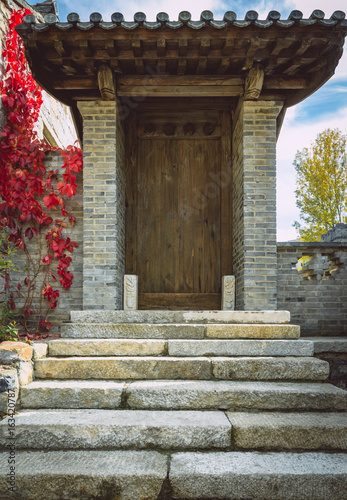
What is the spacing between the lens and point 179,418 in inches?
91.0

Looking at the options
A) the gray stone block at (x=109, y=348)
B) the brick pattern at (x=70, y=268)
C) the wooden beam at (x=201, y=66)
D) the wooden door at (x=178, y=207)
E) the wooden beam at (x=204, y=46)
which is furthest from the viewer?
the wooden door at (x=178, y=207)

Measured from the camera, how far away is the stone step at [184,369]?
2.76m

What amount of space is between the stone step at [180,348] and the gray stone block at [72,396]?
45 centimetres

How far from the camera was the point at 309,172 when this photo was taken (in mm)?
15445

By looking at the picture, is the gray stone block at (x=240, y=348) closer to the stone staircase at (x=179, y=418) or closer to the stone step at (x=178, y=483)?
the stone staircase at (x=179, y=418)

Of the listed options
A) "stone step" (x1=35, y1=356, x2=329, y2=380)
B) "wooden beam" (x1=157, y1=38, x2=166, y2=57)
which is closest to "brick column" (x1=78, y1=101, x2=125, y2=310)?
"wooden beam" (x1=157, y1=38, x2=166, y2=57)

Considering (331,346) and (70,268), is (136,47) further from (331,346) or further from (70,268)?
(331,346)

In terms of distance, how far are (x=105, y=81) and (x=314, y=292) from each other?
12.3ft

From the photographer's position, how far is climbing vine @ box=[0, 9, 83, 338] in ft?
14.9

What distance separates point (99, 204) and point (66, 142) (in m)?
4.64

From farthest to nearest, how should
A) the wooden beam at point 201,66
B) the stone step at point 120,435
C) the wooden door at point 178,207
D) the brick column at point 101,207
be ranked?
the wooden door at point 178,207 → the brick column at point 101,207 → the wooden beam at point 201,66 → the stone step at point 120,435

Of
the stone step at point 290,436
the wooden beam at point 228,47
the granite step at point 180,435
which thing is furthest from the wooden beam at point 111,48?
the stone step at point 290,436

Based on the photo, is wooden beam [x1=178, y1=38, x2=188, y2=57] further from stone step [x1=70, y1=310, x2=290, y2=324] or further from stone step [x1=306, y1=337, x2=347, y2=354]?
stone step [x1=306, y1=337, x2=347, y2=354]

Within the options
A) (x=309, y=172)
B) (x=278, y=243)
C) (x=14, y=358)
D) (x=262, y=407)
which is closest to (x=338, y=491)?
(x=262, y=407)
